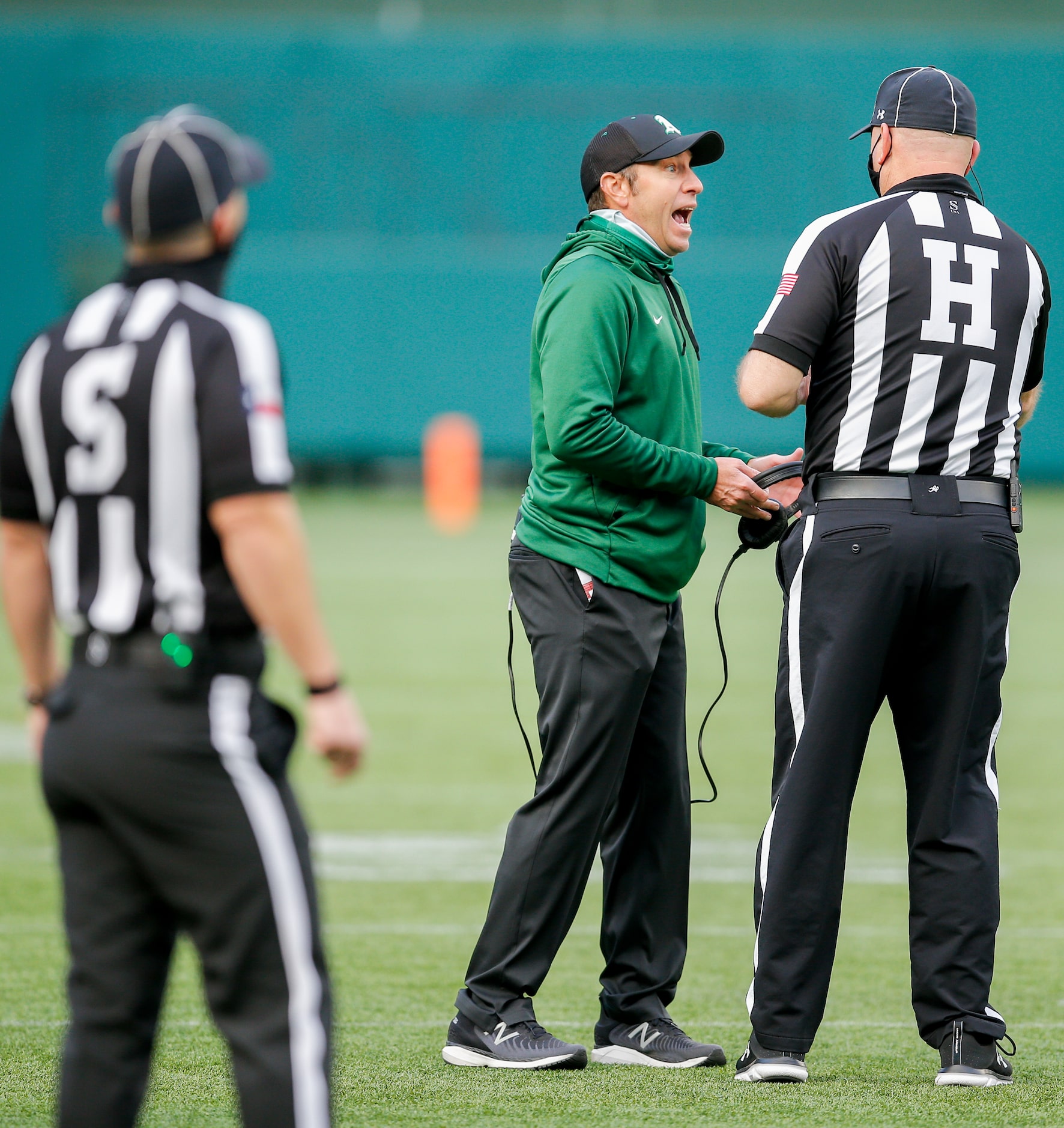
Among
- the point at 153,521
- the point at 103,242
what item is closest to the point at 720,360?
the point at 103,242

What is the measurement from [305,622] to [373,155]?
29238mm

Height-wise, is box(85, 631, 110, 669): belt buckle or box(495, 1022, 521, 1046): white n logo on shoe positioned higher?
box(85, 631, 110, 669): belt buckle

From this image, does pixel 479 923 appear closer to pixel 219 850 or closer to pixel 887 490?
pixel 887 490

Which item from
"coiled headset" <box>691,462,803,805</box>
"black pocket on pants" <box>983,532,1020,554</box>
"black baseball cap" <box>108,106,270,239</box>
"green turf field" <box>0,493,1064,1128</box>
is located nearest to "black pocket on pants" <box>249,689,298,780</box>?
"black baseball cap" <box>108,106,270,239</box>

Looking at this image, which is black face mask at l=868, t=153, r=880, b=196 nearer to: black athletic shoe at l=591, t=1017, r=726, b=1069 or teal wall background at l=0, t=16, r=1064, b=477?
black athletic shoe at l=591, t=1017, r=726, b=1069

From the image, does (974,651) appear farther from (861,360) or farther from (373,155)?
(373,155)

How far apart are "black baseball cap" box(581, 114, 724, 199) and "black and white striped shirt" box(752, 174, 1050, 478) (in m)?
0.47

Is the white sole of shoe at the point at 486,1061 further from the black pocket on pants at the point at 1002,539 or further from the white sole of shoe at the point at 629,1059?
the black pocket on pants at the point at 1002,539

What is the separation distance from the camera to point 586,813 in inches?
170

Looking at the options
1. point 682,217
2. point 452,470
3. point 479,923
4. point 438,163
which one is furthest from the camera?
point 438,163

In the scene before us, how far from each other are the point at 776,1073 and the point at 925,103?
2.25m

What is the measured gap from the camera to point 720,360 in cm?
3023

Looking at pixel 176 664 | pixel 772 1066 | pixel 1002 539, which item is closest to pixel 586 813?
pixel 772 1066

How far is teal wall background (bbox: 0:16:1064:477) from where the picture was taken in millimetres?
30406
